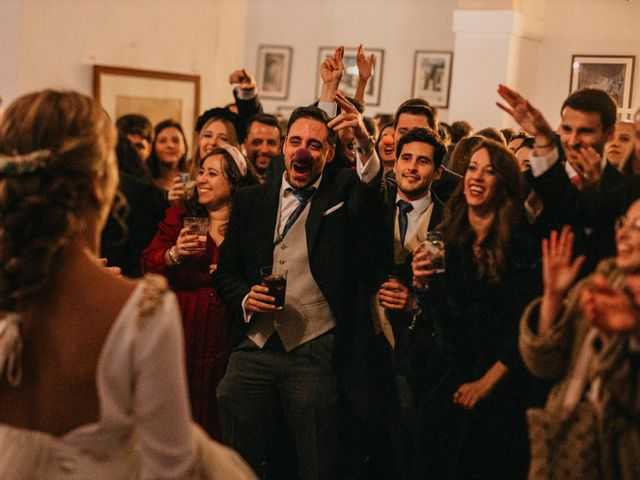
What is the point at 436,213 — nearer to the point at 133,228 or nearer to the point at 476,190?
the point at 476,190

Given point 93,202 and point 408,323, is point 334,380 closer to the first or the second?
point 408,323

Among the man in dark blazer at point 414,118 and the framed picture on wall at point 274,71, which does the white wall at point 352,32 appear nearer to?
the framed picture on wall at point 274,71

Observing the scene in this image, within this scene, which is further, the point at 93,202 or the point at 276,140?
the point at 276,140

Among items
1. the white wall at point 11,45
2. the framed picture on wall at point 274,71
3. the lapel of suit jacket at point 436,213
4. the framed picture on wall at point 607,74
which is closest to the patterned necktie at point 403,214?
the lapel of suit jacket at point 436,213

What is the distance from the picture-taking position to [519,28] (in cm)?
809

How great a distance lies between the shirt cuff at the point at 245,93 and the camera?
556 centimetres

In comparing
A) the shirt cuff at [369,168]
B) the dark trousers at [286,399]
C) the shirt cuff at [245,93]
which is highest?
the shirt cuff at [245,93]

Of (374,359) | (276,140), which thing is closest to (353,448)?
(374,359)

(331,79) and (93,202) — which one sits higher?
(331,79)

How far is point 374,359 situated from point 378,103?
859 cm

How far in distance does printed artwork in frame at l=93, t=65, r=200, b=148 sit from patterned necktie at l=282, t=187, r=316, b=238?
3.44 meters

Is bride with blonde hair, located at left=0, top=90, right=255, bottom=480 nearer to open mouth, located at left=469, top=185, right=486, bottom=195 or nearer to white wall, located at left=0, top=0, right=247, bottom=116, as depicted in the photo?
open mouth, located at left=469, top=185, right=486, bottom=195

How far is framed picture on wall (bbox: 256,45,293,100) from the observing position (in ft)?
41.2

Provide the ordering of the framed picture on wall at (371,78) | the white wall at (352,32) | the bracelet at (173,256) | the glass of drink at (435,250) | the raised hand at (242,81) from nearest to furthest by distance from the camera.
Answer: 1. the glass of drink at (435,250)
2. the bracelet at (173,256)
3. the raised hand at (242,81)
4. the white wall at (352,32)
5. the framed picture on wall at (371,78)
